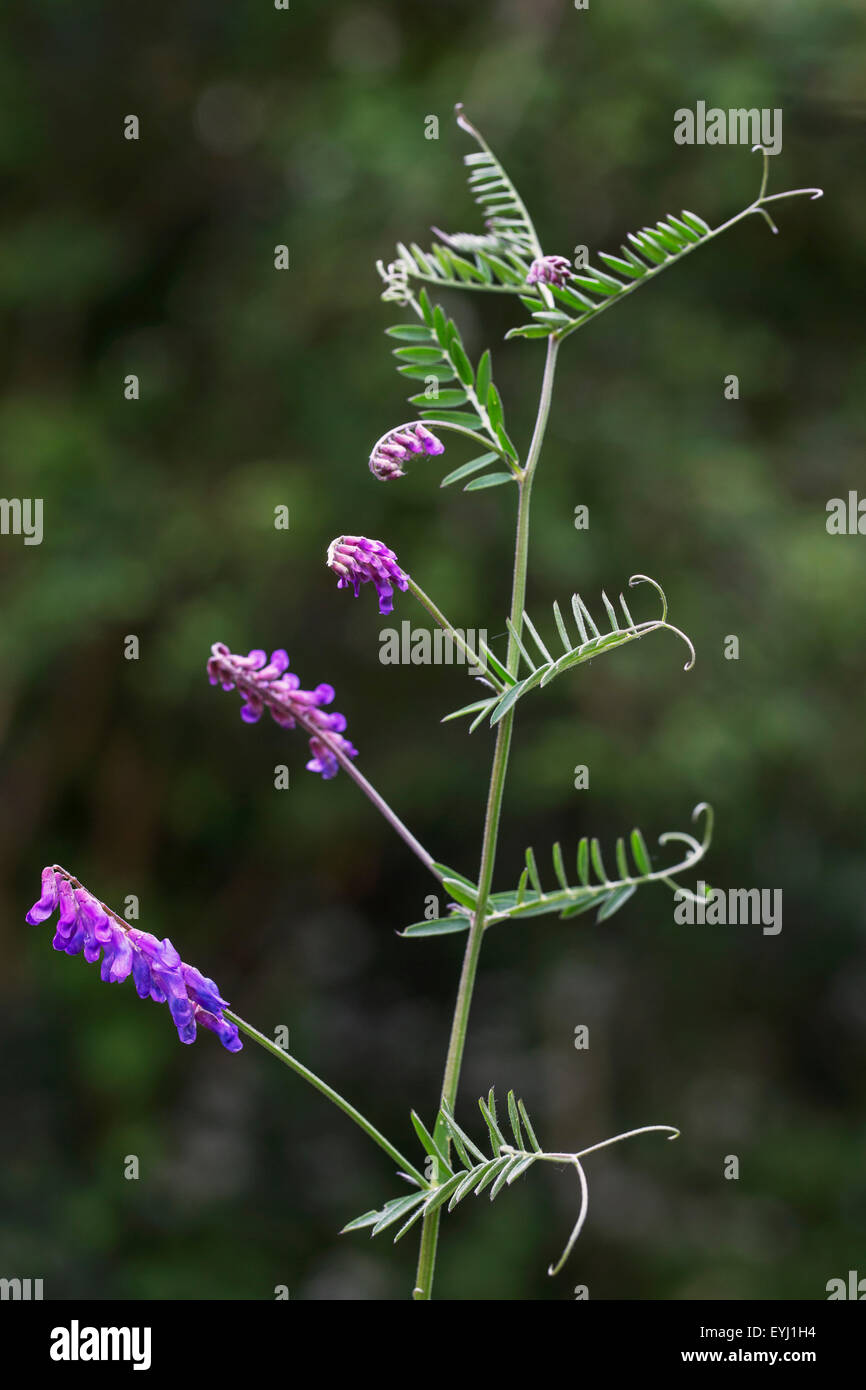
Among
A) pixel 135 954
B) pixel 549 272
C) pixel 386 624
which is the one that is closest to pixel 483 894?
pixel 135 954

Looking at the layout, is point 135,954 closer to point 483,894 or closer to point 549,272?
point 483,894

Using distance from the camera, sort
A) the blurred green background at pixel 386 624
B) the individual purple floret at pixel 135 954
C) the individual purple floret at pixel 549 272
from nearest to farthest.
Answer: the individual purple floret at pixel 135 954, the individual purple floret at pixel 549 272, the blurred green background at pixel 386 624

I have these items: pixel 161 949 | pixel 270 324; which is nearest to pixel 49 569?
pixel 270 324

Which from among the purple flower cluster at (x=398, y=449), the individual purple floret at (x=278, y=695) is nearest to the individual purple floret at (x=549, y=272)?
the purple flower cluster at (x=398, y=449)

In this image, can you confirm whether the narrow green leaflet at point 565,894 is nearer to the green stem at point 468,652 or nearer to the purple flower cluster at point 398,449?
the green stem at point 468,652

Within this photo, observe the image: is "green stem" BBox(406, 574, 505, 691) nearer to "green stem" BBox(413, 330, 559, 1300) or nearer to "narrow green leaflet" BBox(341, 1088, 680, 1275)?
"green stem" BBox(413, 330, 559, 1300)
